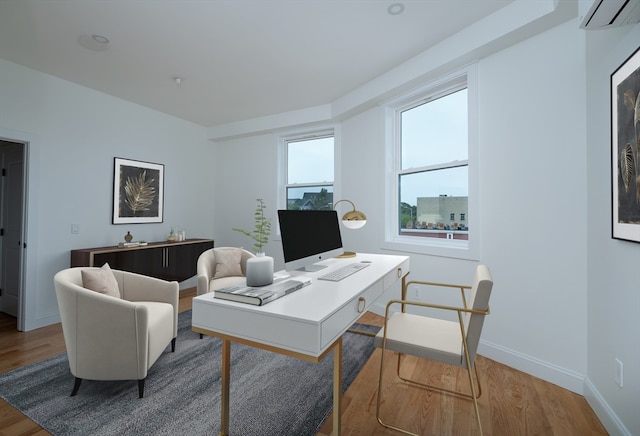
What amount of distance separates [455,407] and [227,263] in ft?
8.51

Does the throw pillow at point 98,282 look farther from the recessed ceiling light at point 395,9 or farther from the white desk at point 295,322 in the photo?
the recessed ceiling light at point 395,9

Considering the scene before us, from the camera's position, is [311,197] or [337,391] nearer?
[337,391]

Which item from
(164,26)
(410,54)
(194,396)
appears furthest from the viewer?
(410,54)

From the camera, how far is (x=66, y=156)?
3.37 metres

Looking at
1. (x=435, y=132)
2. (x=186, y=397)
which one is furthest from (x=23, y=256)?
(x=435, y=132)

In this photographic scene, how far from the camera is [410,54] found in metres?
2.85

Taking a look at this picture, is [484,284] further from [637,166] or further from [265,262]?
[265,262]

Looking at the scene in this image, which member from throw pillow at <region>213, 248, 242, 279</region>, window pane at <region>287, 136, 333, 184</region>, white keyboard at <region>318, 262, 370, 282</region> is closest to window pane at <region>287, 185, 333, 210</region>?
window pane at <region>287, 136, 333, 184</region>

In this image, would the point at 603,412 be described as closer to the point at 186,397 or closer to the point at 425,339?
the point at 425,339

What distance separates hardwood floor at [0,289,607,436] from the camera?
5.36 feet

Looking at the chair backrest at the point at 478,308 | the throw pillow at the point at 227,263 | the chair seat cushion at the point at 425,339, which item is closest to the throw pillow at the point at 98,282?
the throw pillow at the point at 227,263

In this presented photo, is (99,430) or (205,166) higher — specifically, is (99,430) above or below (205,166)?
below

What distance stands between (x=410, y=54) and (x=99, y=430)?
3715mm

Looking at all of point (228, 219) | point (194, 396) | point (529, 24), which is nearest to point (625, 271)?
point (529, 24)
